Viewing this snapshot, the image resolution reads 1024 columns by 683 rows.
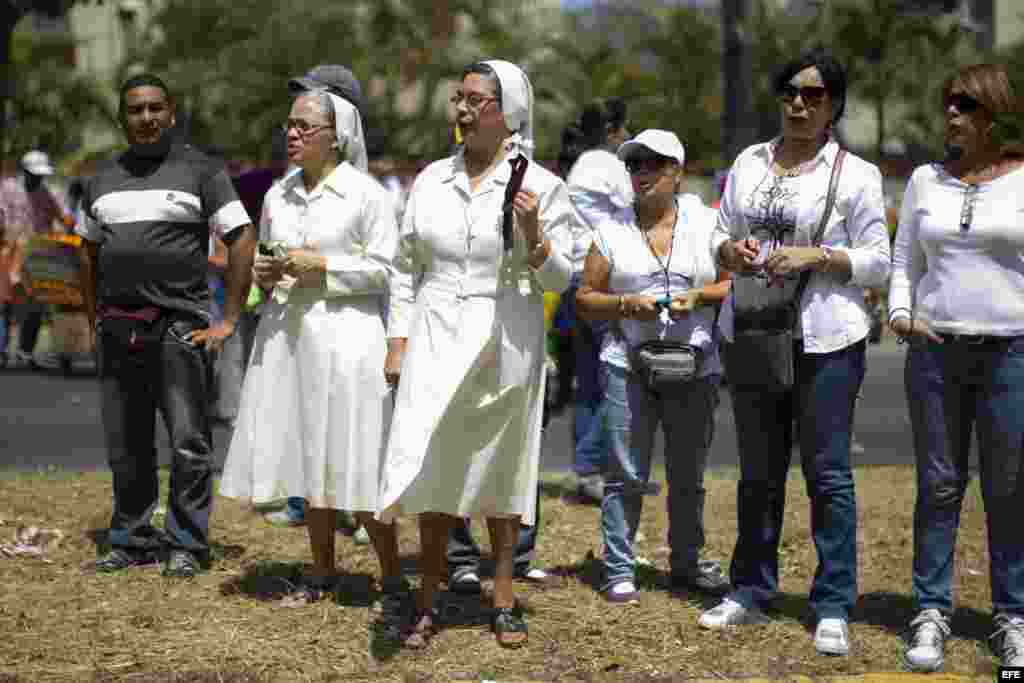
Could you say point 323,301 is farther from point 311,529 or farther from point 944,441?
point 944,441

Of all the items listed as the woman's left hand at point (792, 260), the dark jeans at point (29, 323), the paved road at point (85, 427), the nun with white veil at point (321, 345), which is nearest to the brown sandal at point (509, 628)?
the nun with white veil at point (321, 345)

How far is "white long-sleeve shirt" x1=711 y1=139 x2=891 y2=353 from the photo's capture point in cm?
631

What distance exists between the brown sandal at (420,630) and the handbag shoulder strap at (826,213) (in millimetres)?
1993

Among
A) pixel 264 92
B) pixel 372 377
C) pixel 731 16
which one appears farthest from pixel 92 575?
pixel 264 92

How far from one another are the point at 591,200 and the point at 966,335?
2.87 m

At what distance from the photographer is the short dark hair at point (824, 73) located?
6.35 meters

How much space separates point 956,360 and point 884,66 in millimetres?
32238

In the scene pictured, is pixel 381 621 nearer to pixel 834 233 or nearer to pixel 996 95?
pixel 834 233

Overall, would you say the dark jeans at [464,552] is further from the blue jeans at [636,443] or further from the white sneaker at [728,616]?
the white sneaker at [728,616]

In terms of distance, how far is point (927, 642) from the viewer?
6.21 meters

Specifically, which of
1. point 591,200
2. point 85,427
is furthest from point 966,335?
point 85,427

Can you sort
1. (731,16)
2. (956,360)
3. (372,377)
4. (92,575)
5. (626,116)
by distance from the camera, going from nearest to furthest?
(956,360) → (372,377) → (92,575) → (626,116) → (731,16)

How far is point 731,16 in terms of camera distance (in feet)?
63.2

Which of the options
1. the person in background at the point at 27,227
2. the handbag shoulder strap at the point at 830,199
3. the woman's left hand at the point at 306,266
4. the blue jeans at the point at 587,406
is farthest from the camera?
the person in background at the point at 27,227
